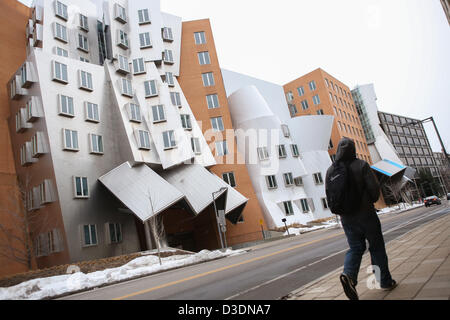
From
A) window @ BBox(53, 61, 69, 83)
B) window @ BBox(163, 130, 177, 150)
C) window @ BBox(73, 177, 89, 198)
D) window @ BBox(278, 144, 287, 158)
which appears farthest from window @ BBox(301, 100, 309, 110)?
window @ BBox(73, 177, 89, 198)

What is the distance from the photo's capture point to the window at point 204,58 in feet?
137

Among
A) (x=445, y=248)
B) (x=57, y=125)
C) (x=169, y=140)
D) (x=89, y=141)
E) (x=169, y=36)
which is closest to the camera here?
(x=445, y=248)

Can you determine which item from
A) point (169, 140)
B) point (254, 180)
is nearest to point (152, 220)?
point (169, 140)

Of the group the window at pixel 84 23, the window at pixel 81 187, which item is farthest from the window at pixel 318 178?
the window at pixel 84 23

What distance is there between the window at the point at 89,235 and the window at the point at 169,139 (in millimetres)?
9486

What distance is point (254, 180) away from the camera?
4097 centimetres

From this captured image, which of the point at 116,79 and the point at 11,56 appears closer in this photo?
the point at 116,79

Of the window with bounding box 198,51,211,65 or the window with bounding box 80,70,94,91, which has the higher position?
the window with bounding box 198,51,211,65

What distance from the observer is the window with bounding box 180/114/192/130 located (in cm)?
3460

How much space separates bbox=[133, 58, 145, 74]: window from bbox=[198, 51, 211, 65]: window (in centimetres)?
1101

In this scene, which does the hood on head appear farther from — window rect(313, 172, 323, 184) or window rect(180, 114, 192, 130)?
window rect(313, 172, 323, 184)

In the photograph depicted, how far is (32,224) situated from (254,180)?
2475cm
